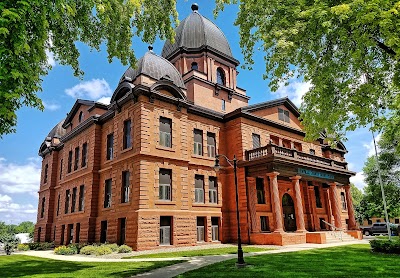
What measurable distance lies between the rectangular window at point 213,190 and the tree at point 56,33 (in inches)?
602

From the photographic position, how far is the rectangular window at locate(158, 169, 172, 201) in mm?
21498

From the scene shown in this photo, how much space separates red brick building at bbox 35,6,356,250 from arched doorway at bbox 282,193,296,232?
0.09 m

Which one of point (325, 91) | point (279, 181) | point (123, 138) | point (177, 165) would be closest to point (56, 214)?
point (123, 138)

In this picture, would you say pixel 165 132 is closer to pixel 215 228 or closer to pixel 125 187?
pixel 125 187

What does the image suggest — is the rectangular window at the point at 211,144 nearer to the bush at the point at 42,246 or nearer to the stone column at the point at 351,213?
the stone column at the point at 351,213

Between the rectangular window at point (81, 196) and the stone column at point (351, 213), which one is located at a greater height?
the rectangular window at point (81, 196)

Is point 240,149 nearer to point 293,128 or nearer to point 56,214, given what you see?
point 293,128

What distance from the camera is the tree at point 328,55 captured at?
34.4 ft

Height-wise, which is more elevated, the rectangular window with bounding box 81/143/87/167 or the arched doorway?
the rectangular window with bounding box 81/143/87/167

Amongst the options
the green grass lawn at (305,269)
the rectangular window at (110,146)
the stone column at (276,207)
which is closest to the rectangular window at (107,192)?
the rectangular window at (110,146)

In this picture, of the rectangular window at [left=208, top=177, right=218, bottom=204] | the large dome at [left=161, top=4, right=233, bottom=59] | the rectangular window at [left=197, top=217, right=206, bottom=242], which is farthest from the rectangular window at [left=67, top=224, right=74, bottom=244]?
the large dome at [left=161, top=4, right=233, bottom=59]

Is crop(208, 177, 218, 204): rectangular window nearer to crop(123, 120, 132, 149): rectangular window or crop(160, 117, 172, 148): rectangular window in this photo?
crop(160, 117, 172, 148): rectangular window

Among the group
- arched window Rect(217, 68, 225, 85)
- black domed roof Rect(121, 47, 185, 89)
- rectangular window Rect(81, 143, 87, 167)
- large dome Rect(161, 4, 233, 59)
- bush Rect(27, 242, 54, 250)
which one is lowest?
bush Rect(27, 242, 54, 250)

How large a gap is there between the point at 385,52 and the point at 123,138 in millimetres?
18157
